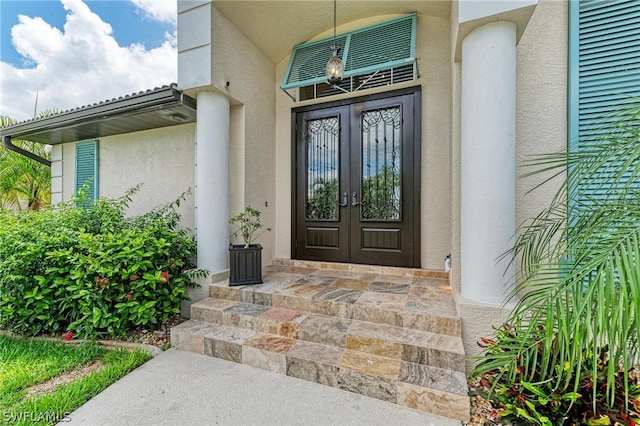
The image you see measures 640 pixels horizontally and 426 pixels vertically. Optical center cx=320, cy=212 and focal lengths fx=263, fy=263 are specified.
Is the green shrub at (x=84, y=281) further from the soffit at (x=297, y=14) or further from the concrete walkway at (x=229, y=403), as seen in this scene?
the soffit at (x=297, y=14)

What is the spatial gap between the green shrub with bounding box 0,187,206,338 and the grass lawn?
256 mm

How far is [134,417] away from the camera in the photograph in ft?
6.79

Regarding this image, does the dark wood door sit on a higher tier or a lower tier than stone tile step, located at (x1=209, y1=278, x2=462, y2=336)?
higher

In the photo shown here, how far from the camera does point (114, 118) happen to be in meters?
→ 4.79

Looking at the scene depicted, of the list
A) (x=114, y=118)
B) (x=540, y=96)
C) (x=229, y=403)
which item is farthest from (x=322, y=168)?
(x=114, y=118)

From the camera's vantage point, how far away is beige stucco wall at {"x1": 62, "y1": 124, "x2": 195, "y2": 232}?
17.0 ft

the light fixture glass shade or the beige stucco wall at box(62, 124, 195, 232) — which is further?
the beige stucco wall at box(62, 124, 195, 232)

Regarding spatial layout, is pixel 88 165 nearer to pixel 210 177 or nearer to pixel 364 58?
pixel 210 177

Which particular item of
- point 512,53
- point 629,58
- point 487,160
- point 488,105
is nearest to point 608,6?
point 629,58

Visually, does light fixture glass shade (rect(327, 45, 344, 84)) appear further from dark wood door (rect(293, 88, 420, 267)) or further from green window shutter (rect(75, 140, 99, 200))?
green window shutter (rect(75, 140, 99, 200))

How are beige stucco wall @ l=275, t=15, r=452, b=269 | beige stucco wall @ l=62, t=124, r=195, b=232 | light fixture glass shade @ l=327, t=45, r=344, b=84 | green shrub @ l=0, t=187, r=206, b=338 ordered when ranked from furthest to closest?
beige stucco wall @ l=62, t=124, r=195, b=232 → beige stucco wall @ l=275, t=15, r=452, b=269 → light fixture glass shade @ l=327, t=45, r=344, b=84 → green shrub @ l=0, t=187, r=206, b=338

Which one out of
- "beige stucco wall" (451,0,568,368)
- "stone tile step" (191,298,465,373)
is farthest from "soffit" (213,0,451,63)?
"stone tile step" (191,298,465,373)

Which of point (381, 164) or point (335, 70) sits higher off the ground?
point (335, 70)

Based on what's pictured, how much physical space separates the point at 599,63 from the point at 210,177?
467 centimetres
